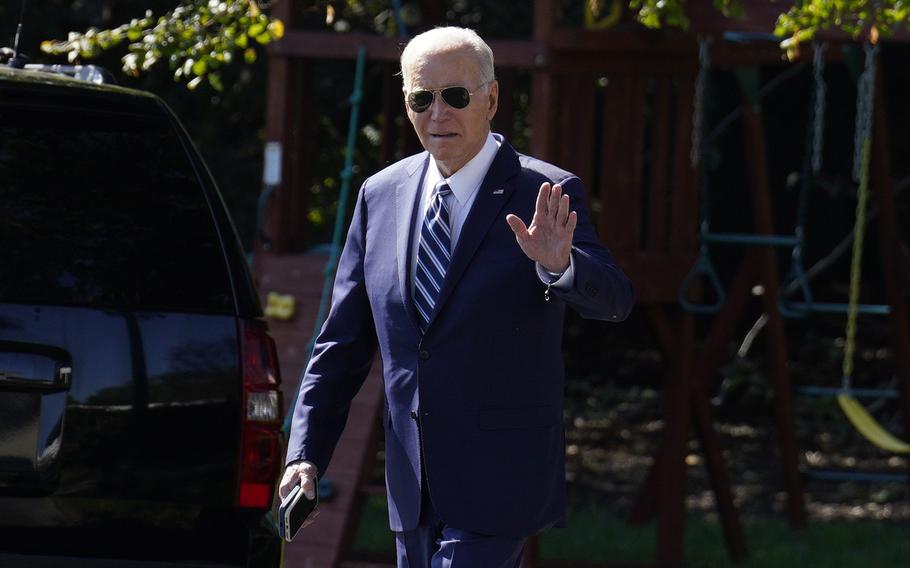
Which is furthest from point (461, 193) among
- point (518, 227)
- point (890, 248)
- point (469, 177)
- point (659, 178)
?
point (890, 248)

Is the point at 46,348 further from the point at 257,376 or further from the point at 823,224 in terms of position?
the point at 823,224

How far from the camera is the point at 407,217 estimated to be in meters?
3.81

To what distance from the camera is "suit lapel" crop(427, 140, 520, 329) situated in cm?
366

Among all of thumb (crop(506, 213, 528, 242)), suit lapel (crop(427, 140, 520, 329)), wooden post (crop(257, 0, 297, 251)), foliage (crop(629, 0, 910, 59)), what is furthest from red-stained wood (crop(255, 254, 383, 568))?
thumb (crop(506, 213, 528, 242))

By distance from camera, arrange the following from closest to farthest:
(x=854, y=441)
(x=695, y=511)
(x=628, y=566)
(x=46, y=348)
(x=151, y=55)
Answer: (x=46, y=348), (x=151, y=55), (x=628, y=566), (x=695, y=511), (x=854, y=441)

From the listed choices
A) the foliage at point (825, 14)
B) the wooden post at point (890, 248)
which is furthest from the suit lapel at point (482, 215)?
the wooden post at point (890, 248)

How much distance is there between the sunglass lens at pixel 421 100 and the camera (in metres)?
3.72

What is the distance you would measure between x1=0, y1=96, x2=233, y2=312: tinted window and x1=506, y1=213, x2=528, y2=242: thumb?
0.78 m

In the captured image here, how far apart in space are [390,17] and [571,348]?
395cm

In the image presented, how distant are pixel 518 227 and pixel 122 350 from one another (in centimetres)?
95

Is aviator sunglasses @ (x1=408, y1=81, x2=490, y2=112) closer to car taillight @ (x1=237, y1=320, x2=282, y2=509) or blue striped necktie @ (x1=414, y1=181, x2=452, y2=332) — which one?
blue striped necktie @ (x1=414, y1=181, x2=452, y2=332)

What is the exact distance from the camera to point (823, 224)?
13.0m

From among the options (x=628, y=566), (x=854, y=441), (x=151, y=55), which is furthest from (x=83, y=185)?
(x=854, y=441)

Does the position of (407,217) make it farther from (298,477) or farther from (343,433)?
(343,433)
